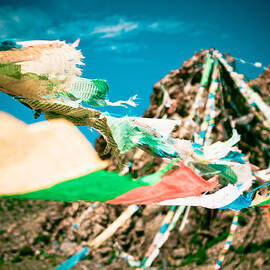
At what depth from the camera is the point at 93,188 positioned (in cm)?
65

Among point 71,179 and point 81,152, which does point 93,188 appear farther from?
point 81,152

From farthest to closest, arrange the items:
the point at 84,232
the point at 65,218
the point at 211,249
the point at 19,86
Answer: the point at 65,218 → the point at 84,232 → the point at 211,249 → the point at 19,86

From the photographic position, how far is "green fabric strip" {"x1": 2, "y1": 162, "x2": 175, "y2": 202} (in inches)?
24.2

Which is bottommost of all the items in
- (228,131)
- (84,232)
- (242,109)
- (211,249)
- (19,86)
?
(211,249)

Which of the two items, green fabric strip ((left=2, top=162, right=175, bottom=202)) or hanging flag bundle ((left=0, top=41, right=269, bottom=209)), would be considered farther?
green fabric strip ((left=2, top=162, right=175, bottom=202))

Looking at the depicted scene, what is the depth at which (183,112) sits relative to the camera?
1866 millimetres

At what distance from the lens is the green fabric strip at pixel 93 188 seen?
2.02ft

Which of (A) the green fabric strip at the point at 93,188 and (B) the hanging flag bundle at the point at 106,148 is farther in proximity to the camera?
(A) the green fabric strip at the point at 93,188

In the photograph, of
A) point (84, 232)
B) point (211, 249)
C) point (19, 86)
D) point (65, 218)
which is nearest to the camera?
A: point (19, 86)

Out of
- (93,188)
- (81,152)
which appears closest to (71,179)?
(93,188)

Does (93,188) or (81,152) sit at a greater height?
(81,152)

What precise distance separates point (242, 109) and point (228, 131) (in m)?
0.19

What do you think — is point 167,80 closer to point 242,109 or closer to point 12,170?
point 242,109

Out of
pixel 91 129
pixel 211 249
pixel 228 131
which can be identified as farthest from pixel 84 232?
pixel 91 129
